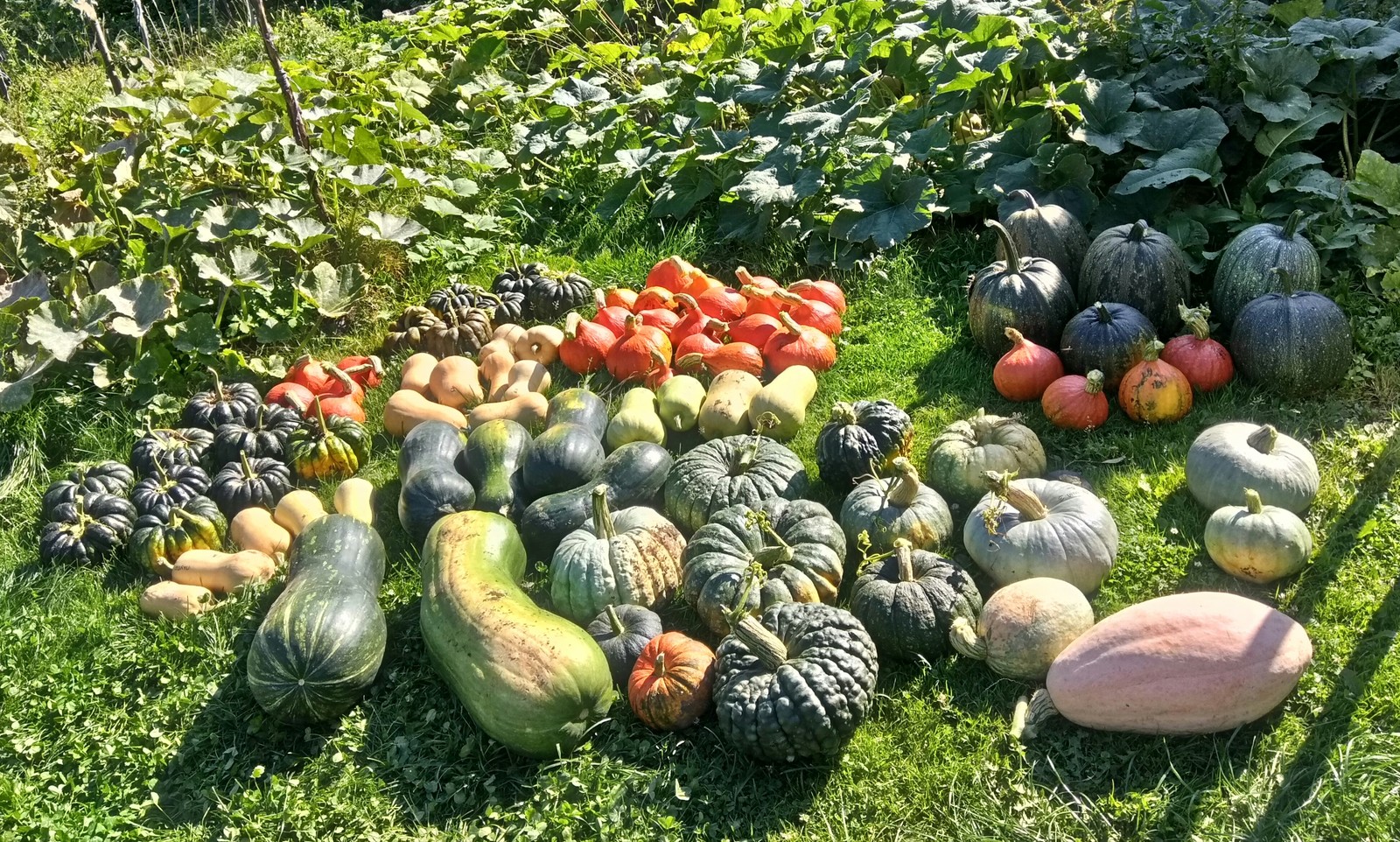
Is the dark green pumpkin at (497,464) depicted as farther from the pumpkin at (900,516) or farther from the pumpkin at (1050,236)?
the pumpkin at (1050,236)

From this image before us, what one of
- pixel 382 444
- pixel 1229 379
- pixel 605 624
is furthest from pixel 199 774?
pixel 1229 379

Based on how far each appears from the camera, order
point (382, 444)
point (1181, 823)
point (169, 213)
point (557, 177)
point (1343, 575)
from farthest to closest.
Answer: point (557, 177) < point (169, 213) < point (382, 444) < point (1343, 575) < point (1181, 823)

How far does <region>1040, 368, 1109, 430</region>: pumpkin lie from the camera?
507 cm

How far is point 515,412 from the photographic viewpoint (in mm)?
5684

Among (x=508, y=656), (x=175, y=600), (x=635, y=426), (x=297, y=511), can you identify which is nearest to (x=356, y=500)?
(x=297, y=511)

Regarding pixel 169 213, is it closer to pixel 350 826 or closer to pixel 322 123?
pixel 322 123

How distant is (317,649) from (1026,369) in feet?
11.3

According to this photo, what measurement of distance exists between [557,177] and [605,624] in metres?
4.75

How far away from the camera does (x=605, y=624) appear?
425 cm

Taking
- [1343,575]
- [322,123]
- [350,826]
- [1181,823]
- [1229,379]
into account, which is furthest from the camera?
[322,123]

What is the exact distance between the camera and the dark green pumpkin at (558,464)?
502 centimetres

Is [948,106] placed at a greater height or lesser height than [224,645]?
greater

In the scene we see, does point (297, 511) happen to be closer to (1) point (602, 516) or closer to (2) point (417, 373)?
(2) point (417, 373)

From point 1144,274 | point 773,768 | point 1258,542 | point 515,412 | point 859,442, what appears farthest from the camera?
point 515,412
